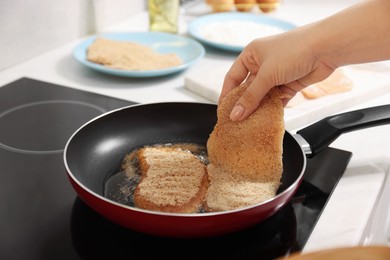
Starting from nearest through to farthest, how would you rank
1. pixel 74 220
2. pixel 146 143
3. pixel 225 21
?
pixel 74 220 → pixel 146 143 → pixel 225 21

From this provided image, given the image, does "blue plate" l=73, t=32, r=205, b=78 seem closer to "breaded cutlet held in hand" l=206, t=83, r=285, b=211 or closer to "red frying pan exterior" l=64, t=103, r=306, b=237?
"red frying pan exterior" l=64, t=103, r=306, b=237

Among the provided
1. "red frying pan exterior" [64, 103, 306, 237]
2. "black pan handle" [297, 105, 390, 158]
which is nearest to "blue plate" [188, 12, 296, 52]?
"red frying pan exterior" [64, 103, 306, 237]

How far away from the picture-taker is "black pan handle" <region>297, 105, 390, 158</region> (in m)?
0.88

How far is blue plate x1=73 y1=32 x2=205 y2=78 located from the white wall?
0.10 meters

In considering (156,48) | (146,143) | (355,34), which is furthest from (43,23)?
(355,34)

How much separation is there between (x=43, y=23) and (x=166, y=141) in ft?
1.86

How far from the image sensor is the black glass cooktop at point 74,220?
0.68 metres

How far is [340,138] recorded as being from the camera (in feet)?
3.35

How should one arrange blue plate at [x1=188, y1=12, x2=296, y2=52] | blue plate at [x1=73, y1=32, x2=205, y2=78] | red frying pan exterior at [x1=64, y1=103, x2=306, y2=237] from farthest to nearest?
blue plate at [x1=188, y1=12, x2=296, y2=52] < blue plate at [x1=73, y1=32, x2=205, y2=78] < red frying pan exterior at [x1=64, y1=103, x2=306, y2=237]

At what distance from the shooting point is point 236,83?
0.93m

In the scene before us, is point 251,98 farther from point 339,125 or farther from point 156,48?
point 156,48

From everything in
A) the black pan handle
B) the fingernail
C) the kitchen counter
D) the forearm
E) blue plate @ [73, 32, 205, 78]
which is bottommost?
the kitchen counter

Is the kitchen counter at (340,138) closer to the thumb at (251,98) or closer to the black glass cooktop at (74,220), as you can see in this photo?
the black glass cooktop at (74,220)

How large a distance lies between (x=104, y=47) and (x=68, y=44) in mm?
A: 192
